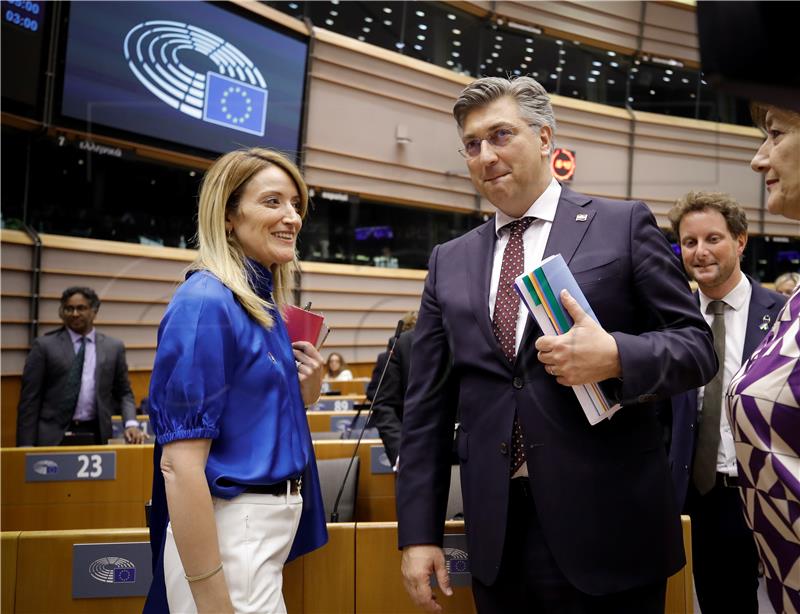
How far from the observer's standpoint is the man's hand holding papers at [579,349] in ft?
3.41

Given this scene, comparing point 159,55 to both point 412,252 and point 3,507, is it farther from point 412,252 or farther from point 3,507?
point 3,507

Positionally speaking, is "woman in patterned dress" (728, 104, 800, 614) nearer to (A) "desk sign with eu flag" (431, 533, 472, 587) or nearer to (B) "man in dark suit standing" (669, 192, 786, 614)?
(A) "desk sign with eu flag" (431, 533, 472, 587)

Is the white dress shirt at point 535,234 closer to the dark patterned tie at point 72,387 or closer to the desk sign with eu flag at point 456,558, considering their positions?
the desk sign with eu flag at point 456,558

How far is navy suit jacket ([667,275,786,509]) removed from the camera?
178 cm

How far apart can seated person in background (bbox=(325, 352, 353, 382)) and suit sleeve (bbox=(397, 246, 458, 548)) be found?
512 cm

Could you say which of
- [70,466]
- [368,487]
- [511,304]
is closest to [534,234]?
[511,304]

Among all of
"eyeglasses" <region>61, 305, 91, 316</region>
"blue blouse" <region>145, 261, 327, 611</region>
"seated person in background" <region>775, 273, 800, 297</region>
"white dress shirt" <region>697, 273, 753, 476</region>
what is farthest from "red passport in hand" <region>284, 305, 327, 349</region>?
"eyeglasses" <region>61, 305, 91, 316</region>

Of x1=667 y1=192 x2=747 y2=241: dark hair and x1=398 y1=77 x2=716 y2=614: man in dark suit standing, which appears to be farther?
x1=667 y1=192 x2=747 y2=241: dark hair

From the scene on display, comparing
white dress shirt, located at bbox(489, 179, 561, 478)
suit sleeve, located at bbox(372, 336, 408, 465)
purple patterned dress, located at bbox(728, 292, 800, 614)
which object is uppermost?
white dress shirt, located at bbox(489, 179, 561, 478)

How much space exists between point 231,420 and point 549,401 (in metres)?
0.56

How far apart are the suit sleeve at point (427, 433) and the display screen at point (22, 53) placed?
534 centimetres

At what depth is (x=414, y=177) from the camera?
565cm

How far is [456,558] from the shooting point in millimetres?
1495

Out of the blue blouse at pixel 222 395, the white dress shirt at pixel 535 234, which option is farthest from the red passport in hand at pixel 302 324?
the white dress shirt at pixel 535 234
